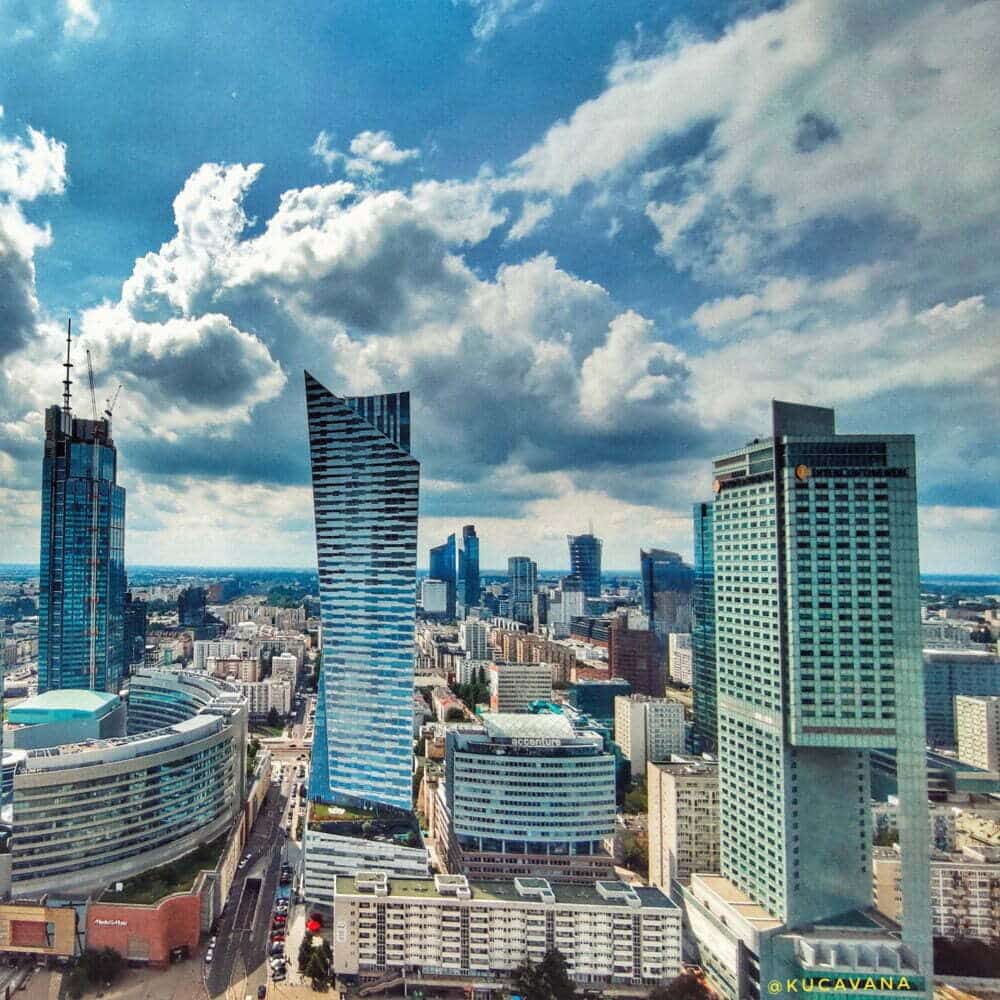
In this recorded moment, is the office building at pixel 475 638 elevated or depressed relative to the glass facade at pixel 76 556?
depressed

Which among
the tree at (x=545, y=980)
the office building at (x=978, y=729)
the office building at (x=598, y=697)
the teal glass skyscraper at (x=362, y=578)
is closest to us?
the tree at (x=545, y=980)

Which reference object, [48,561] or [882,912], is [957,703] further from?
[48,561]

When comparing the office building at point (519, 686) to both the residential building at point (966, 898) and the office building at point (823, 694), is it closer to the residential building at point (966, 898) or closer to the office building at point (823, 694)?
the residential building at point (966, 898)

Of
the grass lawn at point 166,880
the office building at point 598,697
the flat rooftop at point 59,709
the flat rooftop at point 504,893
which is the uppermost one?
the flat rooftop at point 59,709

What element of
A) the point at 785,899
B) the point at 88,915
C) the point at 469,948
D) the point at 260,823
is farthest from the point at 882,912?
the point at 260,823

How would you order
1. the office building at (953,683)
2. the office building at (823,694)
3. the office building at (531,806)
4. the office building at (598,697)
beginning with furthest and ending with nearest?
the office building at (598,697) < the office building at (953,683) < the office building at (531,806) < the office building at (823,694)

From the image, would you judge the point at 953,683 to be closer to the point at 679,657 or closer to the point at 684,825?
the point at 684,825

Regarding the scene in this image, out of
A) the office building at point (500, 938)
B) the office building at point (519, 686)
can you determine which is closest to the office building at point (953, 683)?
the office building at point (500, 938)

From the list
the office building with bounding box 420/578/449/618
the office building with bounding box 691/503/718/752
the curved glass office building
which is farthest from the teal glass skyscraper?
the office building with bounding box 420/578/449/618
